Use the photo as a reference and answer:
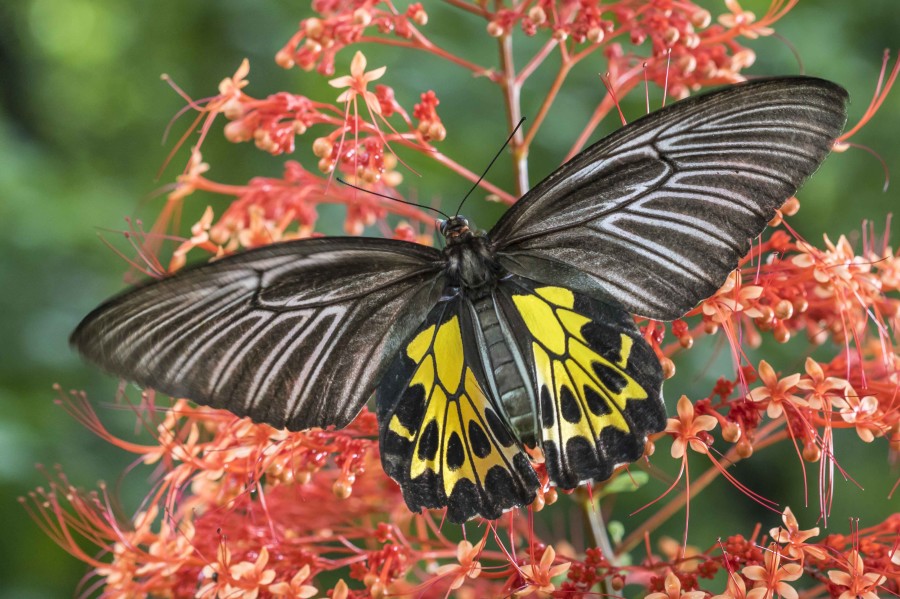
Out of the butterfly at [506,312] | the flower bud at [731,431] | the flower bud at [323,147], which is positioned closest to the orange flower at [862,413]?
the flower bud at [731,431]

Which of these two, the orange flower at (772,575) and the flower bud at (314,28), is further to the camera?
the flower bud at (314,28)

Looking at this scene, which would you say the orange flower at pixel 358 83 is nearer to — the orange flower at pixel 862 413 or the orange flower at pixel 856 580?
the orange flower at pixel 862 413

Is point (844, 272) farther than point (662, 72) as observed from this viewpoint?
No

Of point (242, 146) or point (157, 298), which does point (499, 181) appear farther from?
point (157, 298)

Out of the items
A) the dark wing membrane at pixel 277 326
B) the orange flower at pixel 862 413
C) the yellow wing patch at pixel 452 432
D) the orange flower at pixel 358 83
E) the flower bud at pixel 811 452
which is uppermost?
the orange flower at pixel 358 83

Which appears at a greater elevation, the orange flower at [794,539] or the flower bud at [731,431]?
the flower bud at [731,431]

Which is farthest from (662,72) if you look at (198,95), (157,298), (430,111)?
(198,95)
